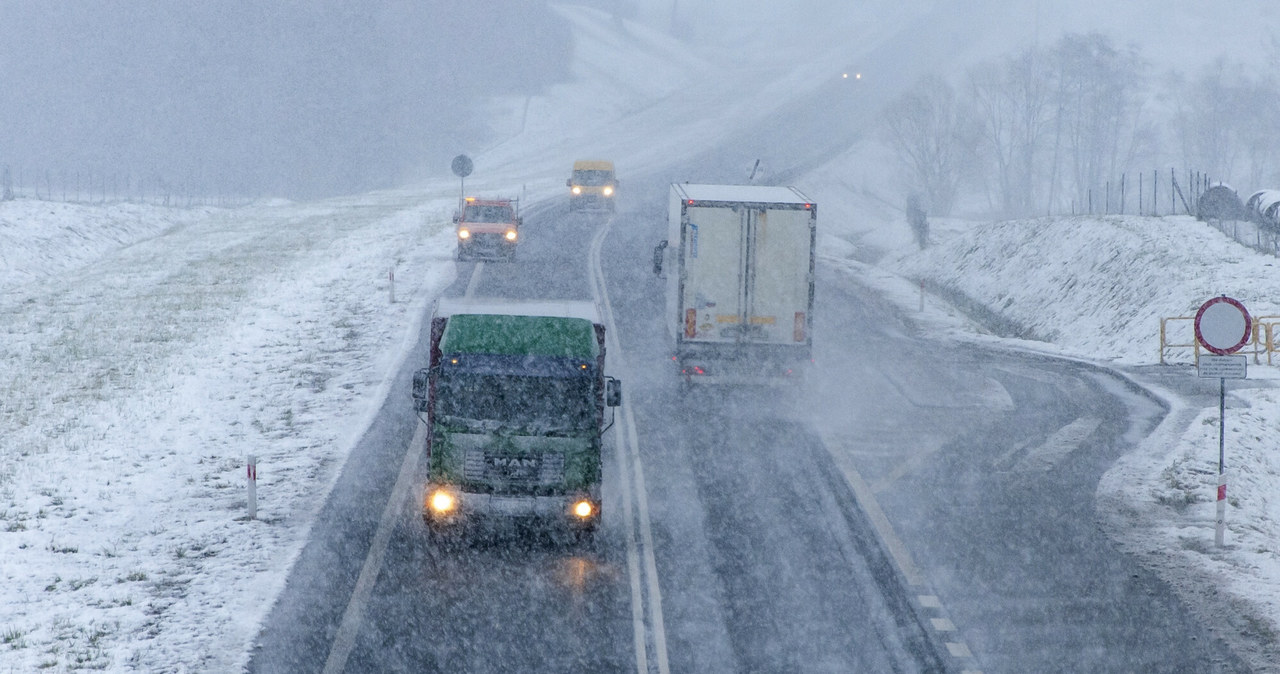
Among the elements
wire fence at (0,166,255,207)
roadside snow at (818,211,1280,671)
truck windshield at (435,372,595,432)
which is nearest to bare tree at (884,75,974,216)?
roadside snow at (818,211,1280,671)

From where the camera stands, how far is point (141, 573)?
13203mm

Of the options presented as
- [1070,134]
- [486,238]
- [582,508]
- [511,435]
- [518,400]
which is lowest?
[582,508]

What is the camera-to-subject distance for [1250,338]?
26.9 m

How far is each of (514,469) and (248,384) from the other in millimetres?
10833

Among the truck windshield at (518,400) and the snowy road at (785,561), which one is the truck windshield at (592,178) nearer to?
the snowy road at (785,561)

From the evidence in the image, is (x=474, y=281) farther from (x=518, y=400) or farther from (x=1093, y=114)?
(x=1093, y=114)

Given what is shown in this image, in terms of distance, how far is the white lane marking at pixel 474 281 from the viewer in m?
30.7

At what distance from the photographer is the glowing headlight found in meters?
13.4

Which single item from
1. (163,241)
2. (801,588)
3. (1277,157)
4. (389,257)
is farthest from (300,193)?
(801,588)

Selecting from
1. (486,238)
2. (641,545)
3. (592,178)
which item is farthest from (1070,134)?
(641,545)

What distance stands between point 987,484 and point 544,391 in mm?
6982

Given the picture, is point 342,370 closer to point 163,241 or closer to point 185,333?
point 185,333

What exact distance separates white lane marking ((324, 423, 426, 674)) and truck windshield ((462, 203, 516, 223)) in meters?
18.1

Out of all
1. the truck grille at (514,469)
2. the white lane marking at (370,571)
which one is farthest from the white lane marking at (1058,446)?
the white lane marking at (370,571)
